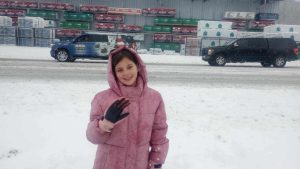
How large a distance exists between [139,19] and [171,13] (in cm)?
395

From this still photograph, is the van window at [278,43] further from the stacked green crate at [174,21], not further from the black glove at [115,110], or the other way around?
the black glove at [115,110]

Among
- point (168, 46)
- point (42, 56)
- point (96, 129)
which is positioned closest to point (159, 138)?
point (96, 129)

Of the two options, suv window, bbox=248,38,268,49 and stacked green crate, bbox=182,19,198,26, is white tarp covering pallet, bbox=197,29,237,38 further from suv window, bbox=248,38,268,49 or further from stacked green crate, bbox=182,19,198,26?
suv window, bbox=248,38,268,49

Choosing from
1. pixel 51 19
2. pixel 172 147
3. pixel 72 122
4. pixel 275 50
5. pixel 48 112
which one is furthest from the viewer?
pixel 51 19

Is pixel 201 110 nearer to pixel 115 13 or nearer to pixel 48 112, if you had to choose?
pixel 48 112

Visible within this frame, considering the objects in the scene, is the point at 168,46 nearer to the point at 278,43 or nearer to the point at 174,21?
the point at 174,21

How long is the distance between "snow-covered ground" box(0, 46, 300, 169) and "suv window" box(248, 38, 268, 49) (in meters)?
10.1

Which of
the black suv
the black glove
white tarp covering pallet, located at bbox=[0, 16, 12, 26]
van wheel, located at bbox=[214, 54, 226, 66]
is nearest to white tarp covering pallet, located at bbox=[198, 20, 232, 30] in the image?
the black suv

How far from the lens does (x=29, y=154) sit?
4230mm

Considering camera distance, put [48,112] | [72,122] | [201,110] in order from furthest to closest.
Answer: [201,110] → [48,112] → [72,122]

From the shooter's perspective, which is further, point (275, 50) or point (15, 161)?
point (275, 50)

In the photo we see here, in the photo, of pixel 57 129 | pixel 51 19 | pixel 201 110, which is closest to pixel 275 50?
pixel 201 110

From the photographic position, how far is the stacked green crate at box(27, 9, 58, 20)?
3337 cm

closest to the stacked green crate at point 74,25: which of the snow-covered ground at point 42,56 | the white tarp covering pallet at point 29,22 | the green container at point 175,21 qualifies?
the white tarp covering pallet at point 29,22
